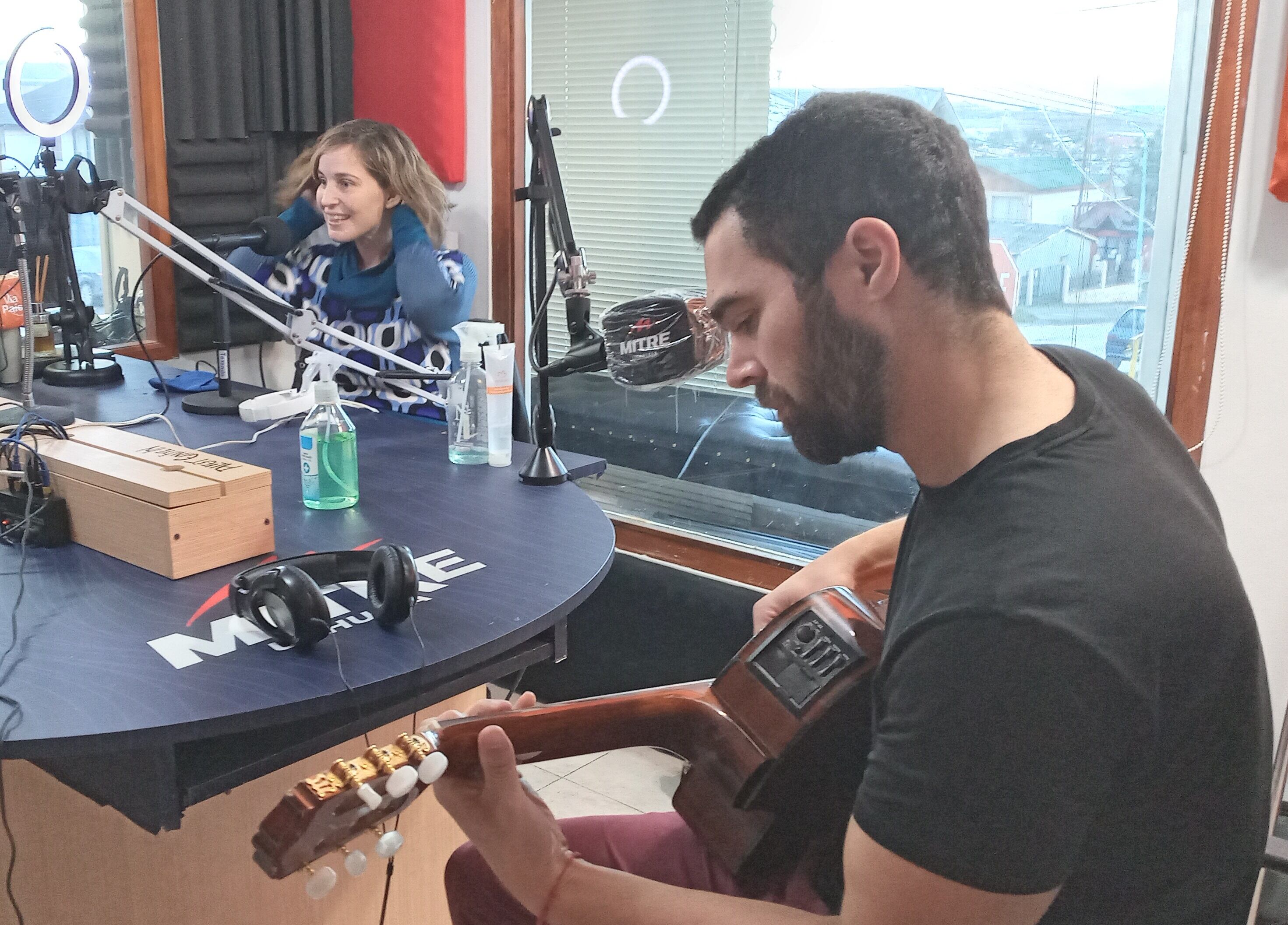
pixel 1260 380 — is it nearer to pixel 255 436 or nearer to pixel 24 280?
pixel 255 436

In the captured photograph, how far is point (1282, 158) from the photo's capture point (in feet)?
6.04

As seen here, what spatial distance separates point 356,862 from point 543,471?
100 cm

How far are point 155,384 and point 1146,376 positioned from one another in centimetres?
221

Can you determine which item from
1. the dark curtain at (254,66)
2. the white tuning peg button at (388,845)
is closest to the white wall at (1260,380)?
the white tuning peg button at (388,845)

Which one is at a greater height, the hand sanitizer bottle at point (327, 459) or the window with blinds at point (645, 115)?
the window with blinds at point (645, 115)

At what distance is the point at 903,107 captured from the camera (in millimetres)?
1010

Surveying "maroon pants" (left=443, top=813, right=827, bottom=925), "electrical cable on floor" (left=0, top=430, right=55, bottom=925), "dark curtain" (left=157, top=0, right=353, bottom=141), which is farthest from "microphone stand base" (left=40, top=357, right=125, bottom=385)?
"maroon pants" (left=443, top=813, right=827, bottom=925)

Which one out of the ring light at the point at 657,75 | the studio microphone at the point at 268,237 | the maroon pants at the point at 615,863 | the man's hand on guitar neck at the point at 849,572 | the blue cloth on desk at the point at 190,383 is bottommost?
the maroon pants at the point at 615,863

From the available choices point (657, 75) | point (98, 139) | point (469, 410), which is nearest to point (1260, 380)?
point (469, 410)

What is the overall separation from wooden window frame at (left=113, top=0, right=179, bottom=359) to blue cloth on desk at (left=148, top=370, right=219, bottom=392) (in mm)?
561

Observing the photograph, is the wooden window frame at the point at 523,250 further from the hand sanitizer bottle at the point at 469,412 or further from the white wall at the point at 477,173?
the hand sanitizer bottle at the point at 469,412

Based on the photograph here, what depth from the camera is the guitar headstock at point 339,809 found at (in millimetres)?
889

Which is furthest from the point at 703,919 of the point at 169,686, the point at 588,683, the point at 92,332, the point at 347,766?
the point at 92,332

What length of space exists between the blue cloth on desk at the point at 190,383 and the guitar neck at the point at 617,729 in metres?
1.61
